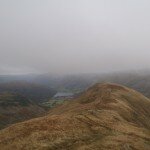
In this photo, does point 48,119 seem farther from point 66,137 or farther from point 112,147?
point 112,147

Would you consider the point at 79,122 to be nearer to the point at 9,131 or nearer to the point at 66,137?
the point at 66,137

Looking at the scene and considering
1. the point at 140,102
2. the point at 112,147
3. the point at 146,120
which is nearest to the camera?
the point at 112,147

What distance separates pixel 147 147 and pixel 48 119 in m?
21.2

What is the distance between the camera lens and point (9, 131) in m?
64.9

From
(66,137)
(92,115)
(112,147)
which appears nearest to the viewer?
(112,147)

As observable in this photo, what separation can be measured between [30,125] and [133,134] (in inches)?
842

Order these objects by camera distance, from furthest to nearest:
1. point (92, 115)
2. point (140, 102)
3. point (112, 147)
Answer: point (140, 102)
point (92, 115)
point (112, 147)

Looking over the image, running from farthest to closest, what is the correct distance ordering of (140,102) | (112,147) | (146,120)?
(140,102) → (146,120) → (112,147)

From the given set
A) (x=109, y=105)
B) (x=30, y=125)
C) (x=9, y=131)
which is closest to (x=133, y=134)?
(x=30, y=125)

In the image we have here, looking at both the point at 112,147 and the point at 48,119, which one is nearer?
the point at 112,147

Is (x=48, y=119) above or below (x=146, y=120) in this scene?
above

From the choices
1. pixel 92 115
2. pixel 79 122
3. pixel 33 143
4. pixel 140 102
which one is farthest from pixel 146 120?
pixel 33 143

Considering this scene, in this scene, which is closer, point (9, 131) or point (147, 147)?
point (147, 147)

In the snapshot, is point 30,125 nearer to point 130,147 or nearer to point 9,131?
point 9,131
